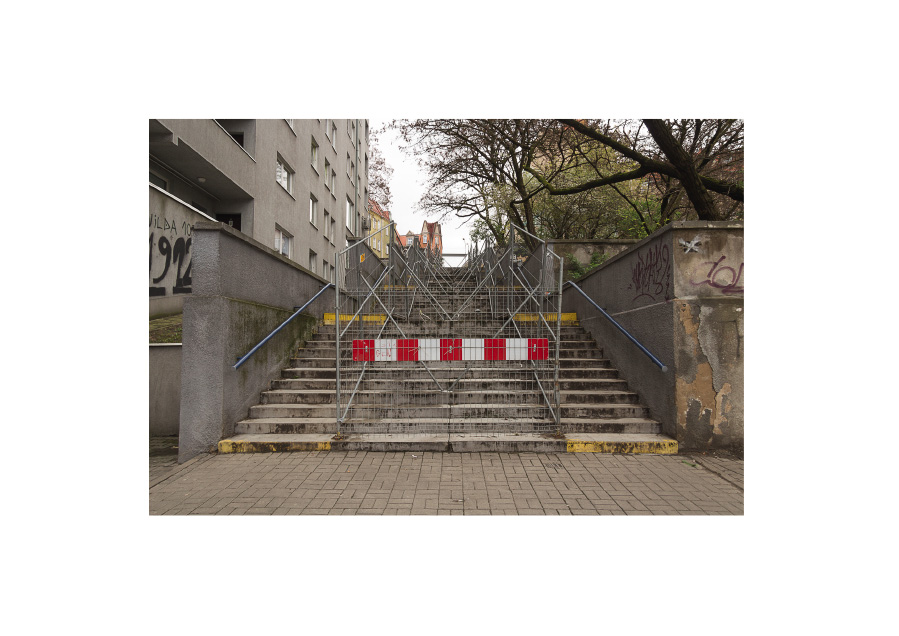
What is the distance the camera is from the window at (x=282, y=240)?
16531mm

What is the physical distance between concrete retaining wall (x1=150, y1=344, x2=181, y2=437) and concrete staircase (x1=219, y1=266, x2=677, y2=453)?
166 centimetres

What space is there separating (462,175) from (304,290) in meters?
12.7

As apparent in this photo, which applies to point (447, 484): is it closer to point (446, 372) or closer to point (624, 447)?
point (624, 447)

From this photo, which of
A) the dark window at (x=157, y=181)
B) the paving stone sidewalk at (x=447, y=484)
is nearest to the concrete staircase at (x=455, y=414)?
the paving stone sidewalk at (x=447, y=484)

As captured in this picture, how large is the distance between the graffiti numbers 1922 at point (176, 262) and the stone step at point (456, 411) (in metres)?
3.79

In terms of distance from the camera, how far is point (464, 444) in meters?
5.42

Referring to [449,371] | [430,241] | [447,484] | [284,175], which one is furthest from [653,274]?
[284,175]

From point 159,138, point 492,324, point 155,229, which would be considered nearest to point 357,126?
point 159,138

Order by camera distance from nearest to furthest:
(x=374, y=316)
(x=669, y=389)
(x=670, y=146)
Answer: (x=669, y=389) < (x=670, y=146) < (x=374, y=316)

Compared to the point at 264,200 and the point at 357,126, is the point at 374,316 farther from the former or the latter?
the point at 357,126

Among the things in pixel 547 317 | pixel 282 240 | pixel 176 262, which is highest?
pixel 282 240

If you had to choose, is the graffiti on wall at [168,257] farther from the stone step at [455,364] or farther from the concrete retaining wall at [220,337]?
the stone step at [455,364]

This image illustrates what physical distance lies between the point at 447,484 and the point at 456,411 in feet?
5.98

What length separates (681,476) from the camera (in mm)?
4664
